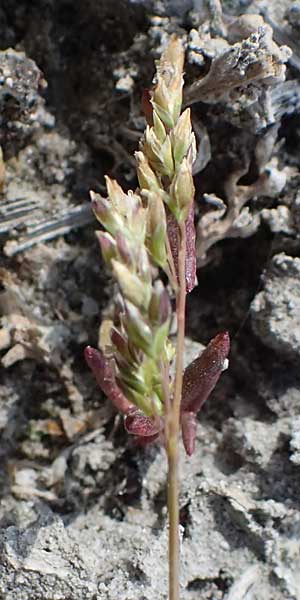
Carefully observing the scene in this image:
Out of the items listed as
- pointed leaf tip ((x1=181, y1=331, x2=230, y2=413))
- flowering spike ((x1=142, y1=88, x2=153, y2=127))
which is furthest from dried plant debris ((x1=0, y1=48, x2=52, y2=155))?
pointed leaf tip ((x1=181, y1=331, x2=230, y2=413))

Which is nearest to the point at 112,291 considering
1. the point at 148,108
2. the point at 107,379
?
the point at 107,379

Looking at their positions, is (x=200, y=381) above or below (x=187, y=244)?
below

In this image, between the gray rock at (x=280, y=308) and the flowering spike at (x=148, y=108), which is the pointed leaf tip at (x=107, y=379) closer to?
the gray rock at (x=280, y=308)

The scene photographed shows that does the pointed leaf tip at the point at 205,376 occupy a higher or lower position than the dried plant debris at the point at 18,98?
lower

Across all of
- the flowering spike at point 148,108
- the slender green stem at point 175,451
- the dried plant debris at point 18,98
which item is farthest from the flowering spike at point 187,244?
the dried plant debris at point 18,98

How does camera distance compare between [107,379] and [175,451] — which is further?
[107,379]

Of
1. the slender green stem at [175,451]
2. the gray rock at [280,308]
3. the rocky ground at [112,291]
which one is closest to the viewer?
the slender green stem at [175,451]

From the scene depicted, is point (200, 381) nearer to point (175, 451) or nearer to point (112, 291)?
point (175, 451)

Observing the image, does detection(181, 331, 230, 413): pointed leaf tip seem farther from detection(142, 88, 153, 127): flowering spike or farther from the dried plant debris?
the dried plant debris

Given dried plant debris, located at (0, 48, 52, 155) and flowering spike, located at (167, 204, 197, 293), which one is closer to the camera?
flowering spike, located at (167, 204, 197, 293)
